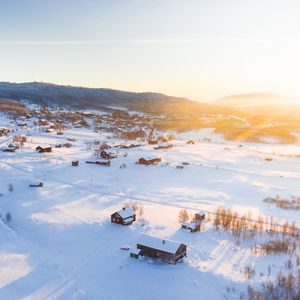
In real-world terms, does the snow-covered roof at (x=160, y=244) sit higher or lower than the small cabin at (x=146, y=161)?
lower

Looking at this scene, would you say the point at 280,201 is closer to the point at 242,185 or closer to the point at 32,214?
the point at 242,185

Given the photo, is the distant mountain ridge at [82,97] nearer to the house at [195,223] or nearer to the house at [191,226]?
the house at [195,223]

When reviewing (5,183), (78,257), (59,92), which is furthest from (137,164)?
(59,92)

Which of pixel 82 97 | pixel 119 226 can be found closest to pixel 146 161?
pixel 119 226

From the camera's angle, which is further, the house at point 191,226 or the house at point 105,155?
the house at point 105,155

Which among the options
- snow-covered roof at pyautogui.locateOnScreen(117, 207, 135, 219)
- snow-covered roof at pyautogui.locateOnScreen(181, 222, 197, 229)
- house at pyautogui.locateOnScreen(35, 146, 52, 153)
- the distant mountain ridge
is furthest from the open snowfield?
the distant mountain ridge

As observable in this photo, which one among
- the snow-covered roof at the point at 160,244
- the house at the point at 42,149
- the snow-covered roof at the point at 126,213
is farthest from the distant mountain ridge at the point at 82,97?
the snow-covered roof at the point at 160,244

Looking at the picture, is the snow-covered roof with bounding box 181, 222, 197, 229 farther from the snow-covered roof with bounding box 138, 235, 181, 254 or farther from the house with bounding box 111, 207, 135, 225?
the snow-covered roof with bounding box 138, 235, 181, 254
